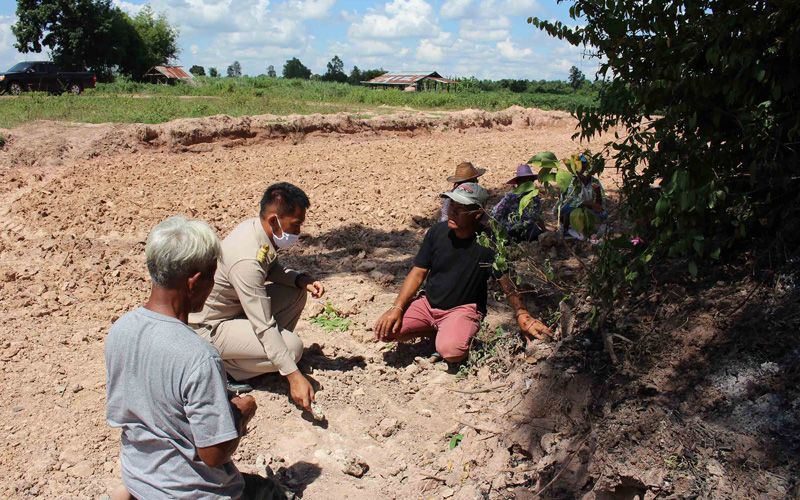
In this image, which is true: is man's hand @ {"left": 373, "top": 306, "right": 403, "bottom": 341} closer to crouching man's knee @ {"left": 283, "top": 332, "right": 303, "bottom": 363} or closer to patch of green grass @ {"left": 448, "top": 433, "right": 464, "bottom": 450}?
crouching man's knee @ {"left": 283, "top": 332, "right": 303, "bottom": 363}

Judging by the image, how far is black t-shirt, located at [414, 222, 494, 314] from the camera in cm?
439

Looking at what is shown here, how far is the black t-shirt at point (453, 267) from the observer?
173 inches

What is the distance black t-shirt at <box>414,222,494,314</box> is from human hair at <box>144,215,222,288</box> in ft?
7.90

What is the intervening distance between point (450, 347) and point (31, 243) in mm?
5421

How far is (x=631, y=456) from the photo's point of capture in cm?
271

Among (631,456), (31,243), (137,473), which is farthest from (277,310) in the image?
(31,243)

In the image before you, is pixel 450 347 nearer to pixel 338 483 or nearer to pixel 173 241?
pixel 338 483

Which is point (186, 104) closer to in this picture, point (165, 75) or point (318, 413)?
point (318, 413)

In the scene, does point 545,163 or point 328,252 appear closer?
point 545,163

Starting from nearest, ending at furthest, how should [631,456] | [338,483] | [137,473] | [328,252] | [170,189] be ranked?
1. [137,473]
2. [631,456]
3. [338,483]
4. [328,252]
5. [170,189]

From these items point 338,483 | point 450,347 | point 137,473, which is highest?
point 137,473

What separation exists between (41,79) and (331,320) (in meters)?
22.5

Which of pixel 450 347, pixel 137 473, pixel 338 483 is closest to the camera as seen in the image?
pixel 137 473

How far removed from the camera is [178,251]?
2.09m
